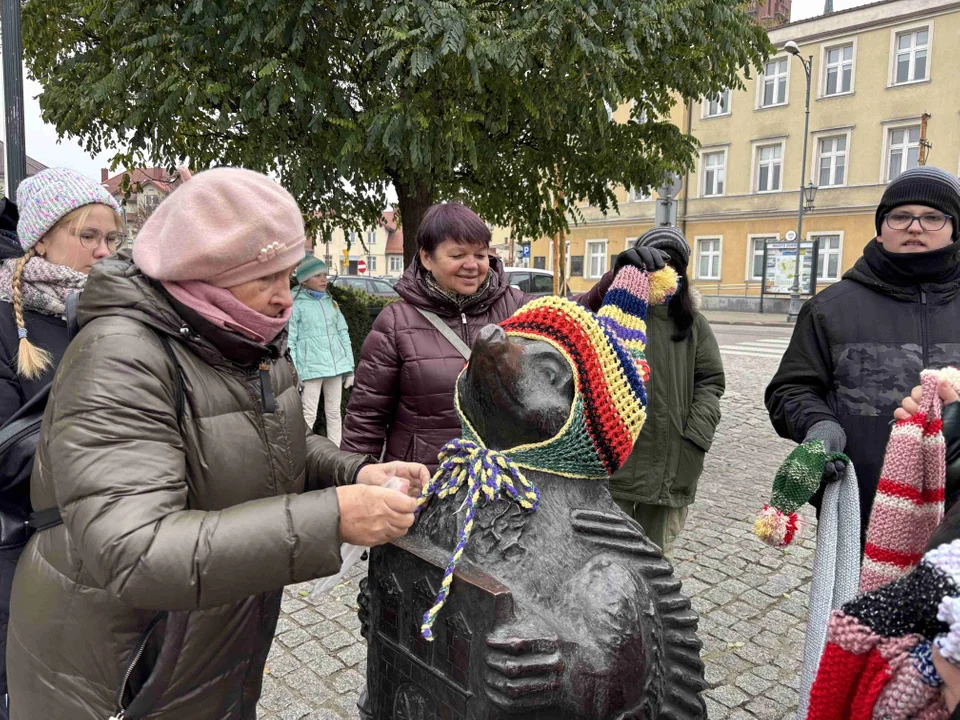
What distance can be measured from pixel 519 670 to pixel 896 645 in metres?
0.56

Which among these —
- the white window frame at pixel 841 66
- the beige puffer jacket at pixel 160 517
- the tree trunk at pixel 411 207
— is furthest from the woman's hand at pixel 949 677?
the white window frame at pixel 841 66

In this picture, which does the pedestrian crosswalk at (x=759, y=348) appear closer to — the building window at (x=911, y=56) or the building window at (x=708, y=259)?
the building window at (x=708, y=259)

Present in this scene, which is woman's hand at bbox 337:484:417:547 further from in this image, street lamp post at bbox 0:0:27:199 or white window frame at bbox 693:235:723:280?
white window frame at bbox 693:235:723:280

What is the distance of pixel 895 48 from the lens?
22.7 m

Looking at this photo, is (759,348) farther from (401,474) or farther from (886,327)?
(401,474)

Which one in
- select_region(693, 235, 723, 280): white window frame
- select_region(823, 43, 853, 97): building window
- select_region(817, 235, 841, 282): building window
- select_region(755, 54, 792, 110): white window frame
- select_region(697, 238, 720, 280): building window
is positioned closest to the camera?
select_region(823, 43, 853, 97): building window

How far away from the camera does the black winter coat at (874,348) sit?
227 centimetres

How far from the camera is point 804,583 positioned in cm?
423

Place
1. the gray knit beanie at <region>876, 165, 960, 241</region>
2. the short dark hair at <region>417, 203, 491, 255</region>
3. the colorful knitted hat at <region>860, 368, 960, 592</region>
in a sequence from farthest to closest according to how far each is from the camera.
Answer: the short dark hair at <region>417, 203, 491, 255</region> → the gray knit beanie at <region>876, 165, 960, 241</region> → the colorful knitted hat at <region>860, 368, 960, 592</region>

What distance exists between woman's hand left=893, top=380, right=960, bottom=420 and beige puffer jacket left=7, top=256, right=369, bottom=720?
4.22 ft

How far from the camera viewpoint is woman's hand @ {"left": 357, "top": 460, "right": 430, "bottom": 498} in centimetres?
145

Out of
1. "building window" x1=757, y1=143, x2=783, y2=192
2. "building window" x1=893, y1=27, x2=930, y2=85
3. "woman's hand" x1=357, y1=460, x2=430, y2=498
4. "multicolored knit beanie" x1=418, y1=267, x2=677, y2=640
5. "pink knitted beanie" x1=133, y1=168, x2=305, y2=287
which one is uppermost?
"building window" x1=893, y1=27, x2=930, y2=85

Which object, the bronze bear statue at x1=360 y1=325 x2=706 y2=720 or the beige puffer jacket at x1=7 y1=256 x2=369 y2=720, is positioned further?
the bronze bear statue at x1=360 y1=325 x2=706 y2=720

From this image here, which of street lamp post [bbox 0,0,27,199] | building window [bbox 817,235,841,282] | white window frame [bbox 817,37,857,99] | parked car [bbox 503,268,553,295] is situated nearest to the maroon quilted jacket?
street lamp post [bbox 0,0,27,199]
